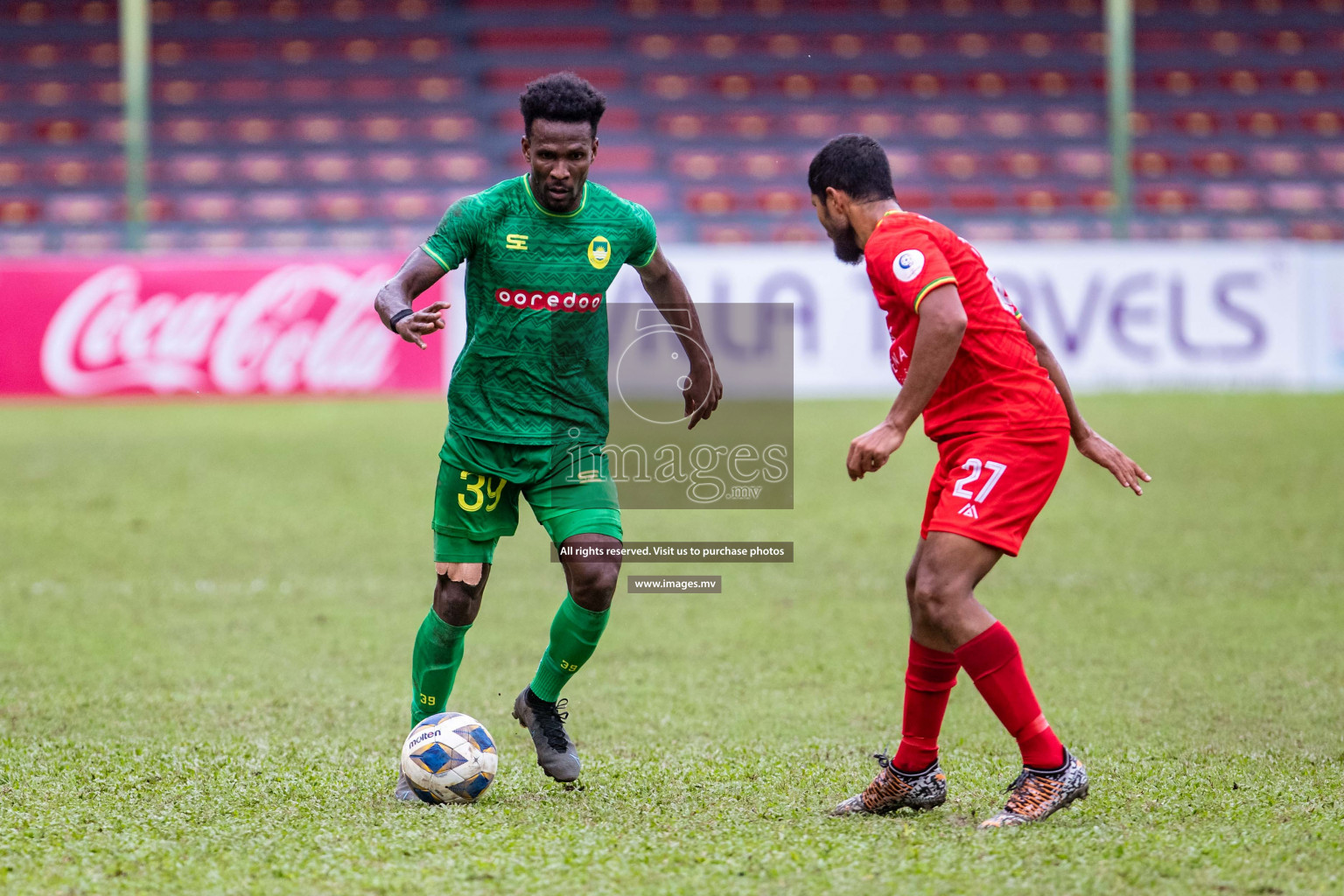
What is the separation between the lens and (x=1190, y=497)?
1120 centimetres

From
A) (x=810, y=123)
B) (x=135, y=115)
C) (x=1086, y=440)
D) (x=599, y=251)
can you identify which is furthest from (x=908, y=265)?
(x=810, y=123)

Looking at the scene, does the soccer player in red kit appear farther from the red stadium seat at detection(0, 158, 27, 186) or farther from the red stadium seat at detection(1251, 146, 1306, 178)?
the red stadium seat at detection(0, 158, 27, 186)

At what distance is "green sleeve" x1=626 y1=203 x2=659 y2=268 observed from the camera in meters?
4.63

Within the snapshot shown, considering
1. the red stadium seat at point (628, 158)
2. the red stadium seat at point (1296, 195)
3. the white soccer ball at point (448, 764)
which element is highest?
the white soccer ball at point (448, 764)

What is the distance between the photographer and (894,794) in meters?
4.07

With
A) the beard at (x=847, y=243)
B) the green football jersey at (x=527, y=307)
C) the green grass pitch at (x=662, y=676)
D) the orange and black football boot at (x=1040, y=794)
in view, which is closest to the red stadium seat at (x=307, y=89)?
the green grass pitch at (x=662, y=676)

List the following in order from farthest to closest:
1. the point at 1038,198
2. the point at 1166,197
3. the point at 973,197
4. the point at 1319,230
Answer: the point at 1166,197 → the point at 1038,198 → the point at 973,197 → the point at 1319,230

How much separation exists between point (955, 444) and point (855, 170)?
33.6 inches

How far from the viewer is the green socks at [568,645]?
4555 mm

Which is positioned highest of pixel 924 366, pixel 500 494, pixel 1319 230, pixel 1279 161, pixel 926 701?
pixel 924 366

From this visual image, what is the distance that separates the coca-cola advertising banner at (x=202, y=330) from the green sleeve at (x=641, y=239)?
10237 millimetres

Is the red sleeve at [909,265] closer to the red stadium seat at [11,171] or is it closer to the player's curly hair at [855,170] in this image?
the player's curly hair at [855,170]

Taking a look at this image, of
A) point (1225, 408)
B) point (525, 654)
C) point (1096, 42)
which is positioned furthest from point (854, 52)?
point (525, 654)

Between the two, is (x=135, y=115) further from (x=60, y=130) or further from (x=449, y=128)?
(x=449, y=128)
